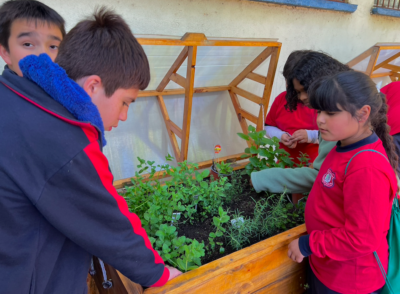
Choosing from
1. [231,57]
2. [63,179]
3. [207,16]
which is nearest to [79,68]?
[63,179]

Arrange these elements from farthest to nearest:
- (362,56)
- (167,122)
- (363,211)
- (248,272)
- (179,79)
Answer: (362,56), (167,122), (179,79), (248,272), (363,211)

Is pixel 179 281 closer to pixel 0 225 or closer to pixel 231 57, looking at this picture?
pixel 0 225

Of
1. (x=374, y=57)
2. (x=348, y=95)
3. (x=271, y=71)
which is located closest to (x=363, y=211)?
(x=348, y=95)

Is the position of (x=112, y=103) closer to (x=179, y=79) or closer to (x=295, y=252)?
(x=295, y=252)

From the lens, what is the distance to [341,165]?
0.96 m

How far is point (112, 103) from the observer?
2.40 feet

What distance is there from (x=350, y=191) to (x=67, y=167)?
2.85ft

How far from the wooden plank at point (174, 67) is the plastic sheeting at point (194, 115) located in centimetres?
4

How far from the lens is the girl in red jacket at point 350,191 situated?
0.85 meters

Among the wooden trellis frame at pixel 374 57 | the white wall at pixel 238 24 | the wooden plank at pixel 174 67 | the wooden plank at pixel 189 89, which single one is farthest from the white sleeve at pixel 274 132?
the wooden trellis frame at pixel 374 57

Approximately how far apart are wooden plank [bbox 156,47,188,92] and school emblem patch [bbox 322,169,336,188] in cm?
128

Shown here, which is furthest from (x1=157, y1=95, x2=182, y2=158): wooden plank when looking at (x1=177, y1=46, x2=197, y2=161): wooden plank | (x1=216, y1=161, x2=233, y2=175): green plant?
(x1=216, y1=161, x2=233, y2=175): green plant

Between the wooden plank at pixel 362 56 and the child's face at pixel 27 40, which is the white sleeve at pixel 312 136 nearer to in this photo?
the child's face at pixel 27 40

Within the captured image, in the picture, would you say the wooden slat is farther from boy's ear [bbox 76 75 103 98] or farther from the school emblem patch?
boy's ear [bbox 76 75 103 98]
